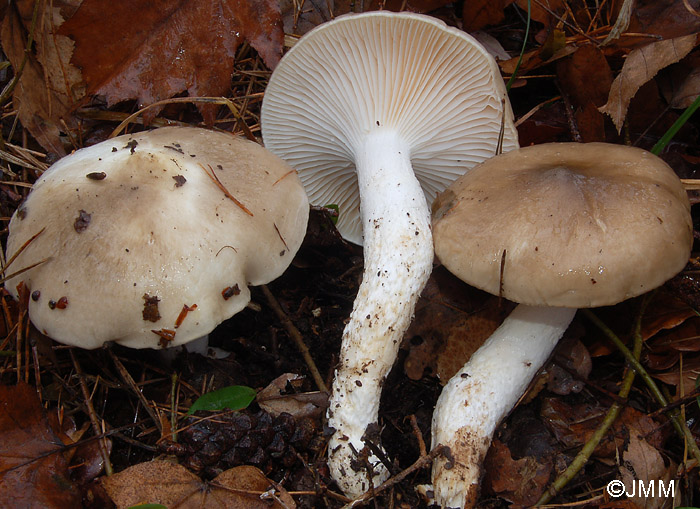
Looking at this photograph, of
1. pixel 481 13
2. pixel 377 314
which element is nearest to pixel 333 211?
pixel 377 314

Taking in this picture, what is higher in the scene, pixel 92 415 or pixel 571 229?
pixel 571 229

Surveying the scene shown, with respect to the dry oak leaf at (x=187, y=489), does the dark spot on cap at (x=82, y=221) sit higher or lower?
higher

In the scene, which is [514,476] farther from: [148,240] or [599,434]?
[148,240]

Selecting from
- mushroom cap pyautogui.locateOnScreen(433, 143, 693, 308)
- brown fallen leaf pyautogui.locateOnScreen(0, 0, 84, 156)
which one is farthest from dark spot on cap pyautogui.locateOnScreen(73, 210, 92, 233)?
mushroom cap pyautogui.locateOnScreen(433, 143, 693, 308)

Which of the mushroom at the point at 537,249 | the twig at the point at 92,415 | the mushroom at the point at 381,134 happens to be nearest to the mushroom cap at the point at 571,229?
the mushroom at the point at 537,249

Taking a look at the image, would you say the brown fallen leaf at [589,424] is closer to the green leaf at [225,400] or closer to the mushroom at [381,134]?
the mushroom at [381,134]

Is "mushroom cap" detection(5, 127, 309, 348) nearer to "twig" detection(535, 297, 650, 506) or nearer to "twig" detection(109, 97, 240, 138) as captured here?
"twig" detection(109, 97, 240, 138)
